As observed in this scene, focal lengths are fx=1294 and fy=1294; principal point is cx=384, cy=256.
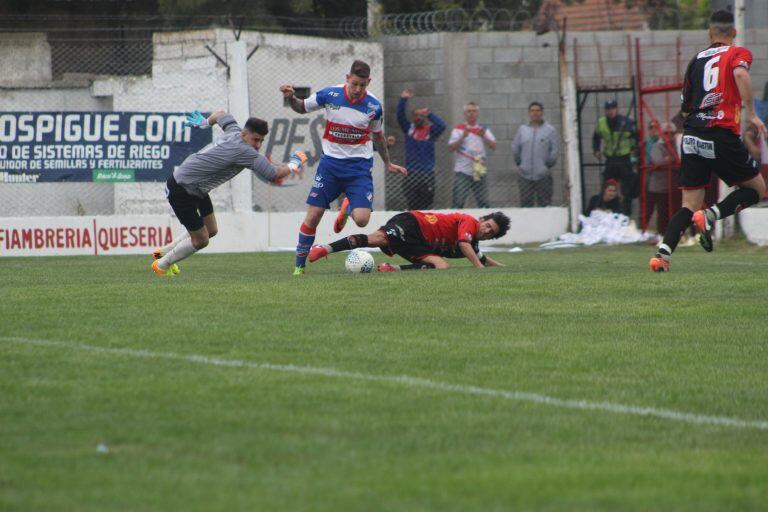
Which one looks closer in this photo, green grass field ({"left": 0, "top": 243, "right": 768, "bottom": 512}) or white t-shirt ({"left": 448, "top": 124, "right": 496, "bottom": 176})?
green grass field ({"left": 0, "top": 243, "right": 768, "bottom": 512})

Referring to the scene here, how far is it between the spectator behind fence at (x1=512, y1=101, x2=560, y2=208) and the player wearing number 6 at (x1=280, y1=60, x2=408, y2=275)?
8052 millimetres

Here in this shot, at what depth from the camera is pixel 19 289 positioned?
1041 cm

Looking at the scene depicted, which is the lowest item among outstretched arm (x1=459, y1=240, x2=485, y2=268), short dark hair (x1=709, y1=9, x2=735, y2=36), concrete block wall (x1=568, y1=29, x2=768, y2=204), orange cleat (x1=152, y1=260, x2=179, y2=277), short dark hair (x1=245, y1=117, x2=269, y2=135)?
orange cleat (x1=152, y1=260, x2=179, y2=277)

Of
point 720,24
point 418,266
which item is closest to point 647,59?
point 418,266

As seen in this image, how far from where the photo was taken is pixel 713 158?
36.2 feet

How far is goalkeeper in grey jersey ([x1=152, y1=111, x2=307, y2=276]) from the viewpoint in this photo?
1240cm

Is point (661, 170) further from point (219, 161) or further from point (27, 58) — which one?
point (27, 58)

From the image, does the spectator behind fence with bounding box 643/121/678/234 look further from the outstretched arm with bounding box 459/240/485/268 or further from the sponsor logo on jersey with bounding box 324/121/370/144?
the sponsor logo on jersey with bounding box 324/121/370/144

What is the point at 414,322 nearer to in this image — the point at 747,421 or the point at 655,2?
the point at 747,421

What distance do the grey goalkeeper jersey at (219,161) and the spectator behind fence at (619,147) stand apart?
950cm

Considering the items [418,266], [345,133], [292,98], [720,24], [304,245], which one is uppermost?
[720,24]

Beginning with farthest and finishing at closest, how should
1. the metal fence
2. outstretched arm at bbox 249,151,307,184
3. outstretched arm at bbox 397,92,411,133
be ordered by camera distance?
the metal fence → outstretched arm at bbox 397,92,411,133 → outstretched arm at bbox 249,151,307,184

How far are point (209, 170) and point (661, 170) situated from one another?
9.35m

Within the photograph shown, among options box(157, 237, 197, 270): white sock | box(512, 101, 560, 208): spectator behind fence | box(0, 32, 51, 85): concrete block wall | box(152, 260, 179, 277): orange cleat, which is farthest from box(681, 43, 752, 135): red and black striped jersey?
box(0, 32, 51, 85): concrete block wall
